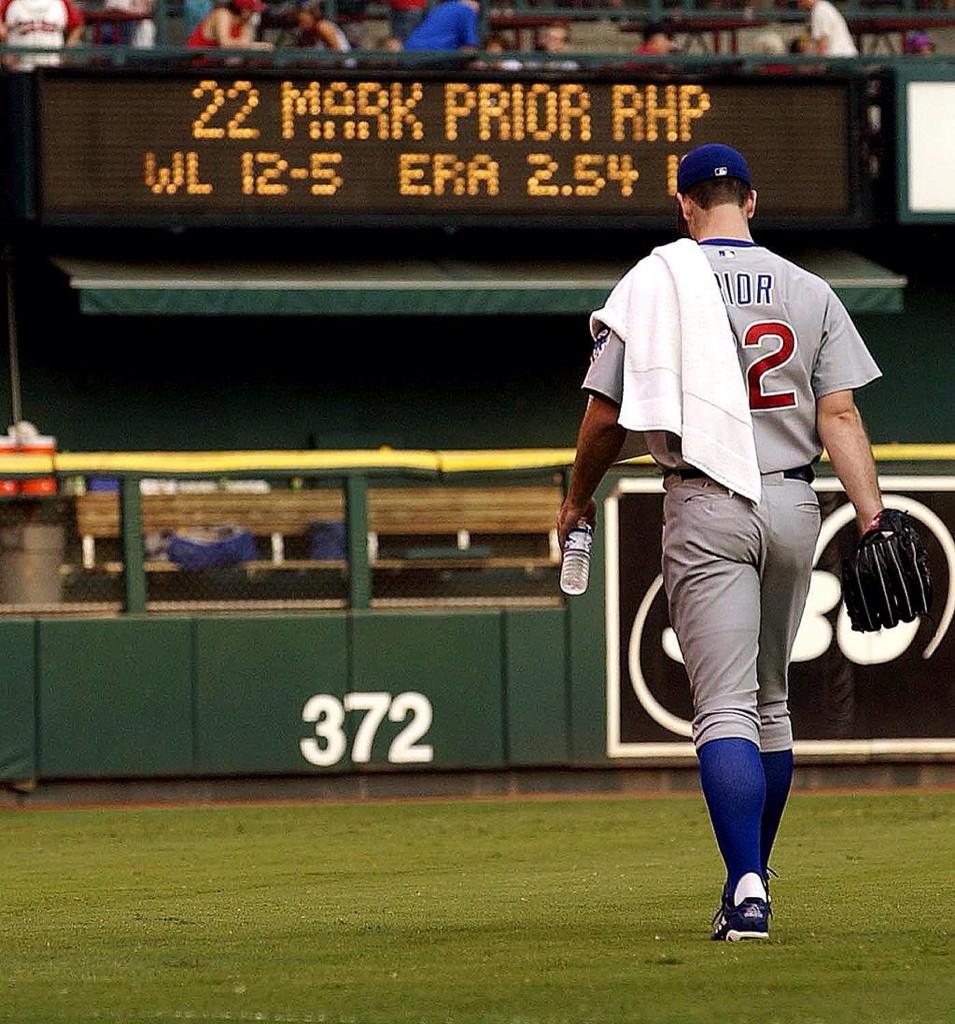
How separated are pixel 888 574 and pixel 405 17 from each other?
33.5ft

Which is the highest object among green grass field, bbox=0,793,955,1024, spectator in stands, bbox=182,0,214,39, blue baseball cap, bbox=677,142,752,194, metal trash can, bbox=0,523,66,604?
spectator in stands, bbox=182,0,214,39

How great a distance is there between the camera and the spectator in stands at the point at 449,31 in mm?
13570

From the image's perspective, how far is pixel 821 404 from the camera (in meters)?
4.86

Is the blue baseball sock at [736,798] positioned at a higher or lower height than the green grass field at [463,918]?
→ higher

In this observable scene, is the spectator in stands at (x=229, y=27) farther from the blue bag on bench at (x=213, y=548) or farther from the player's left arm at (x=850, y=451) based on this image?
the player's left arm at (x=850, y=451)

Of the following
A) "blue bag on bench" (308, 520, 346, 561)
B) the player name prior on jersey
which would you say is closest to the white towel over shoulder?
the player name prior on jersey

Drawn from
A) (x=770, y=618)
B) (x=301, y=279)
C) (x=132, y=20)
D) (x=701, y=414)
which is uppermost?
(x=132, y=20)

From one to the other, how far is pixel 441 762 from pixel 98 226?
3789mm

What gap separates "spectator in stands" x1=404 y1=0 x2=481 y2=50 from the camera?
1357cm

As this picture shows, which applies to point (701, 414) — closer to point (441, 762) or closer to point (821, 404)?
point (821, 404)

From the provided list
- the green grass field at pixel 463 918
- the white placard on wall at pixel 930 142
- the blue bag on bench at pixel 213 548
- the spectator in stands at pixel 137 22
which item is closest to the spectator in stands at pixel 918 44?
the white placard on wall at pixel 930 142

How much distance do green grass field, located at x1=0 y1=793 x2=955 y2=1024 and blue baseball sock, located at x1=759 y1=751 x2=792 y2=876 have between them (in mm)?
203

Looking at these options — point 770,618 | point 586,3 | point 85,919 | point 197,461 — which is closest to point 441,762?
point 197,461

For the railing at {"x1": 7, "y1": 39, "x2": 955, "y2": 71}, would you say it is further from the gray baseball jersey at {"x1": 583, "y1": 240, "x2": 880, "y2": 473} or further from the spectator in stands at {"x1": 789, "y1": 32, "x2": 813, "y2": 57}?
the gray baseball jersey at {"x1": 583, "y1": 240, "x2": 880, "y2": 473}
